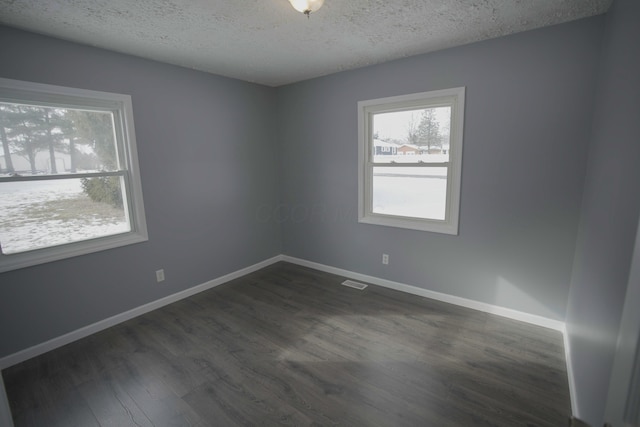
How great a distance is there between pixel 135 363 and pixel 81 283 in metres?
0.94

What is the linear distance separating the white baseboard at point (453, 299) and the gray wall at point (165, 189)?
1138 millimetres

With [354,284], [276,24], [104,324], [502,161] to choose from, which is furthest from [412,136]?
[104,324]

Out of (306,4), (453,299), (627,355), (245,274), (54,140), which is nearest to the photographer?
(627,355)

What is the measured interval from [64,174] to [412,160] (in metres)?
3.30

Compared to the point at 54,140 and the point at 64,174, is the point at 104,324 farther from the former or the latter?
the point at 54,140

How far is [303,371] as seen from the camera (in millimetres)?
2256

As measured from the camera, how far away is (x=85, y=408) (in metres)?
1.95

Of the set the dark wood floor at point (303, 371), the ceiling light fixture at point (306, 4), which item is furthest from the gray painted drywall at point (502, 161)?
the ceiling light fixture at point (306, 4)

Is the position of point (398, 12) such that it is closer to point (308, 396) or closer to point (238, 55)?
point (238, 55)

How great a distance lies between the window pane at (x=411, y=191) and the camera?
3205 mm

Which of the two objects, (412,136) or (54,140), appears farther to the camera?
(412,136)

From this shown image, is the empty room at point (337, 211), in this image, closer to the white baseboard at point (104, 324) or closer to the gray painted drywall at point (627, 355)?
the white baseboard at point (104, 324)

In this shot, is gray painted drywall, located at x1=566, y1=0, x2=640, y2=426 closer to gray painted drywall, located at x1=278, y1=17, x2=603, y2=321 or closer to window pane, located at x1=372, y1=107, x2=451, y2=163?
gray painted drywall, located at x1=278, y1=17, x2=603, y2=321

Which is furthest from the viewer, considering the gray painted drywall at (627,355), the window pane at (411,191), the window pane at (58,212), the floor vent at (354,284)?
the floor vent at (354,284)
